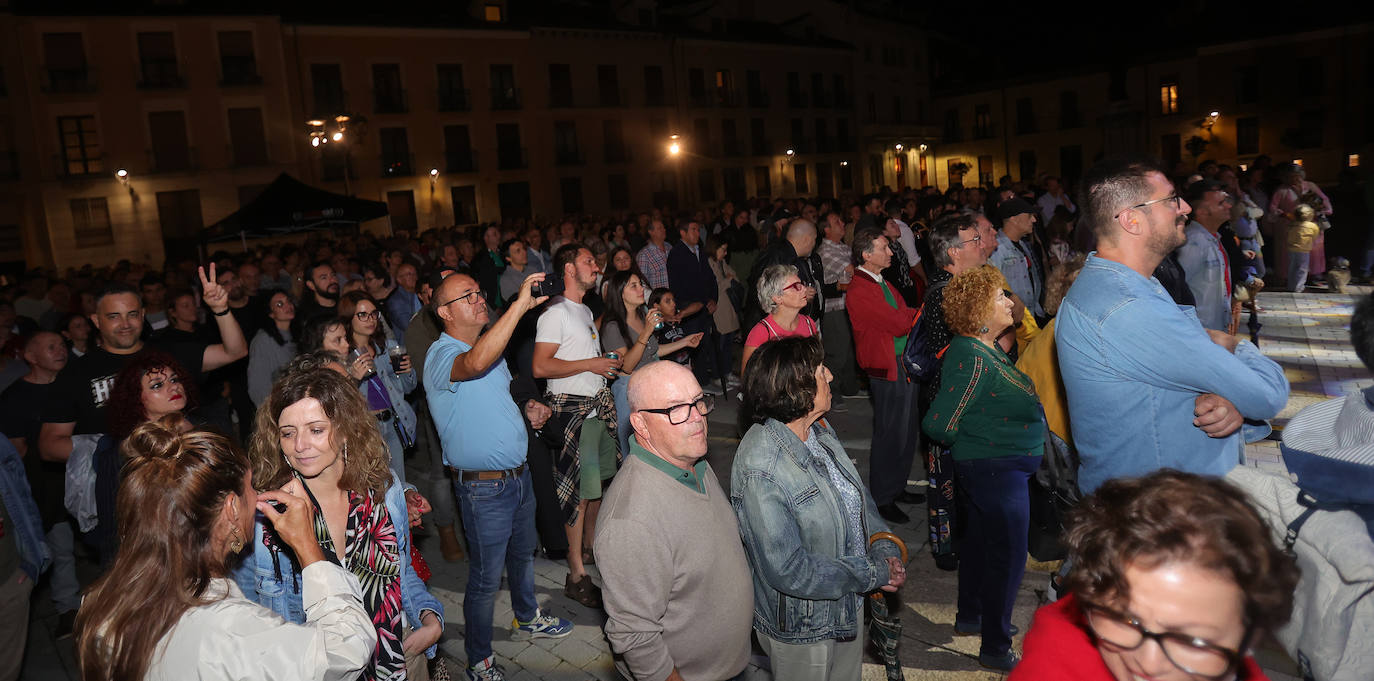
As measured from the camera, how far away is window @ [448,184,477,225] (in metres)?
32.8

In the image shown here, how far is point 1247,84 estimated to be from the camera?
35250 mm

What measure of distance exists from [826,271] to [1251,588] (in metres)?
6.84

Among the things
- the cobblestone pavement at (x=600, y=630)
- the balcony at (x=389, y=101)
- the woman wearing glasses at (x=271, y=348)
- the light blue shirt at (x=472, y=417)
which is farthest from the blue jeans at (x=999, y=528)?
the balcony at (x=389, y=101)

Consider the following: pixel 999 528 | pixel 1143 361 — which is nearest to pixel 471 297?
pixel 999 528

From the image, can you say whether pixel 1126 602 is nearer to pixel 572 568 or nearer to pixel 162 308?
pixel 572 568

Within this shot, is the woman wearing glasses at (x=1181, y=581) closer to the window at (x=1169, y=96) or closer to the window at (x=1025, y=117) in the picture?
the window at (x=1169, y=96)

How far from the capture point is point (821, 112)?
4366cm

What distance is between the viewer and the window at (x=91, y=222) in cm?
2717

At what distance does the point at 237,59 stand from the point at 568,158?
40.9 ft

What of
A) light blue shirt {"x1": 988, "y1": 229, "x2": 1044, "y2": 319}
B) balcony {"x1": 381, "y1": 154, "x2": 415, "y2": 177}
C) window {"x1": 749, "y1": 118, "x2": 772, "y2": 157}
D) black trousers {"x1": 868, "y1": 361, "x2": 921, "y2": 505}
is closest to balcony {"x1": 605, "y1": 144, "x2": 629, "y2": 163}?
window {"x1": 749, "y1": 118, "x2": 772, "y2": 157}

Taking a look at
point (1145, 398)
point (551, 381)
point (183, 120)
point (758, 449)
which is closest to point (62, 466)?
point (551, 381)

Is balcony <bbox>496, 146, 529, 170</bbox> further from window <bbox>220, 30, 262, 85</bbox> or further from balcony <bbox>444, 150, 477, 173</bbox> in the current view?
window <bbox>220, 30, 262, 85</bbox>

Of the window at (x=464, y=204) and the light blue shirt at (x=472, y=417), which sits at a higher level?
the window at (x=464, y=204)

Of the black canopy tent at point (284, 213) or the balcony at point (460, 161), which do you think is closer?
the black canopy tent at point (284, 213)
